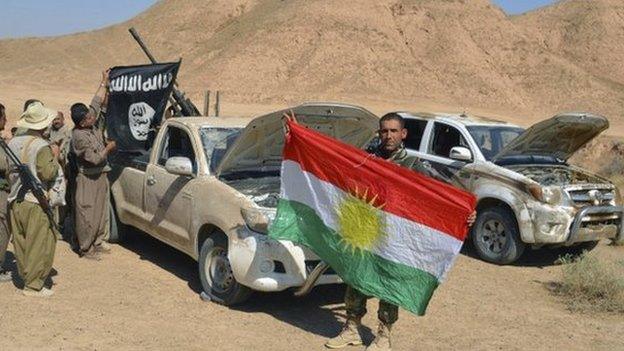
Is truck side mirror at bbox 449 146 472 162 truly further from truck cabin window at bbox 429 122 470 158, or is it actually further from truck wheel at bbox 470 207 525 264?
truck wheel at bbox 470 207 525 264

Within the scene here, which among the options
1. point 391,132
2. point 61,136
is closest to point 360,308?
point 391,132

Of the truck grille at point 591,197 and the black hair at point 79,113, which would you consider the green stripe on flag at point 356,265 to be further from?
the truck grille at point 591,197

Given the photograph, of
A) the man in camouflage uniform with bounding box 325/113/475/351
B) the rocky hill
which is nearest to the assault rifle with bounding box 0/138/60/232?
the man in camouflage uniform with bounding box 325/113/475/351

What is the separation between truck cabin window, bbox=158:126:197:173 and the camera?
747 centimetres

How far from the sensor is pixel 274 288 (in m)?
6.06

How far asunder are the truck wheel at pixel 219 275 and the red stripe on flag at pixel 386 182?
1264mm

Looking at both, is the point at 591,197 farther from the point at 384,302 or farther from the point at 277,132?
the point at 384,302

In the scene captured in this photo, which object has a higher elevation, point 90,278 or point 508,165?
point 508,165

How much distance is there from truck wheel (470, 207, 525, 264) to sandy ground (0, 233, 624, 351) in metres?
0.68

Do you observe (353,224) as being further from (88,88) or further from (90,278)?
(88,88)

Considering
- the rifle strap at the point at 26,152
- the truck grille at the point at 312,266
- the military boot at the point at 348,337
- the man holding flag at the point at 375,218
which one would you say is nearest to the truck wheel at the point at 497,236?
the truck grille at the point at 312,266

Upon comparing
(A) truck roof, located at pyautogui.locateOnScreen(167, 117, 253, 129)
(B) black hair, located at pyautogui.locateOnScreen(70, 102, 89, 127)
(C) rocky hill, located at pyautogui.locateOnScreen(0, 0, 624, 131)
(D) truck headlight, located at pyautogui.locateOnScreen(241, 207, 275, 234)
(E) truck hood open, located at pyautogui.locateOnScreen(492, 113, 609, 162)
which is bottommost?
(C) rocky hill, located at pyautogui.locateOnScreen(0, 0, 624, 131)

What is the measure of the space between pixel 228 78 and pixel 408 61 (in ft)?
40.4

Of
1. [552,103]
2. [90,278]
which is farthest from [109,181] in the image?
[552,103]
